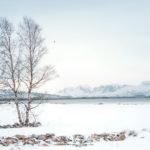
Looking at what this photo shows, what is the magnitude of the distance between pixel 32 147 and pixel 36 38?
16706 mm

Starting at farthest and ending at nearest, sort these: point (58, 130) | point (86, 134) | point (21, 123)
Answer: point (21, 123) < point (58, 130) < point (86, 134)

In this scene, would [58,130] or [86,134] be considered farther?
[58,130]

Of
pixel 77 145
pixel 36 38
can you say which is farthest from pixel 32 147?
pixel 36 38

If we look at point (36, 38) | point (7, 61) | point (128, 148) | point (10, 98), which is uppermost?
point (36, 38)

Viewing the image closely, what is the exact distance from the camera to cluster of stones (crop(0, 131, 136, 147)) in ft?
67.1

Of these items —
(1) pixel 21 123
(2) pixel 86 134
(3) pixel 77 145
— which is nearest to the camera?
(3) pixel 77 145

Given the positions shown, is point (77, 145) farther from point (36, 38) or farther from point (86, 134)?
point (36, 38)

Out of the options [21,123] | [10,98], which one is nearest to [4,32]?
[10,98]

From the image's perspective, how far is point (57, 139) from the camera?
2175cm

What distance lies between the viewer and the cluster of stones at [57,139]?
20.5 m

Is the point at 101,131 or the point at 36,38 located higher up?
the point at 36,38

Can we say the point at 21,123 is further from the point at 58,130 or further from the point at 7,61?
the point at 58,130

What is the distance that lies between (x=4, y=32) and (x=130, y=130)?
1572cm

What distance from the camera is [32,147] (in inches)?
769
